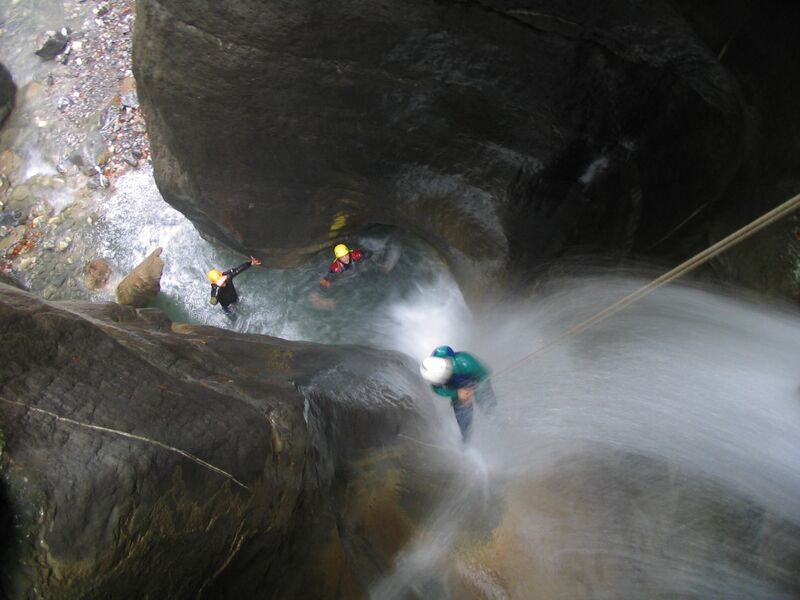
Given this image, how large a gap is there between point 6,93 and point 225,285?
26.6 ft

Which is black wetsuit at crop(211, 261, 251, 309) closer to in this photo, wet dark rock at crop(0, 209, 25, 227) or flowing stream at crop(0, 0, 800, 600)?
flowing stream at crop(0, 0, 800, 600)

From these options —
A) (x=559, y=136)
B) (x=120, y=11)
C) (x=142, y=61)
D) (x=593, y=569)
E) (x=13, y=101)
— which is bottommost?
(x=13, y=101)

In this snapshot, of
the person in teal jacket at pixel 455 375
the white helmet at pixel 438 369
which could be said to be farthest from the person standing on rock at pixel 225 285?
the white helmet at pixel 438 369

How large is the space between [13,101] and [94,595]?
1206 cm

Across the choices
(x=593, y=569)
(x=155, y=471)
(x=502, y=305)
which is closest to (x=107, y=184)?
(x=502, y=305)

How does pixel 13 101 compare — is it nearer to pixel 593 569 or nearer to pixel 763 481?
pixel 593 569

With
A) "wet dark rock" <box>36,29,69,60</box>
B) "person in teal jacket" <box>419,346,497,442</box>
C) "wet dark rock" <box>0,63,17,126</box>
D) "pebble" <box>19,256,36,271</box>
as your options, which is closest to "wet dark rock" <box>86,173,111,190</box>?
"pebble" <box>19,256,36,271</box>

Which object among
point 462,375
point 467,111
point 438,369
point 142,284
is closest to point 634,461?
point 462,375

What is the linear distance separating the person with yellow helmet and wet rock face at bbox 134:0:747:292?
919mm

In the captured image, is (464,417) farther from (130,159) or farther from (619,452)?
(130,159)

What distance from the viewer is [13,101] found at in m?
11.0

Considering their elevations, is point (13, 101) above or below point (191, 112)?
below

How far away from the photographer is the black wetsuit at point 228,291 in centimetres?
682

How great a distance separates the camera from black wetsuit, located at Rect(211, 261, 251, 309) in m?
6.82
